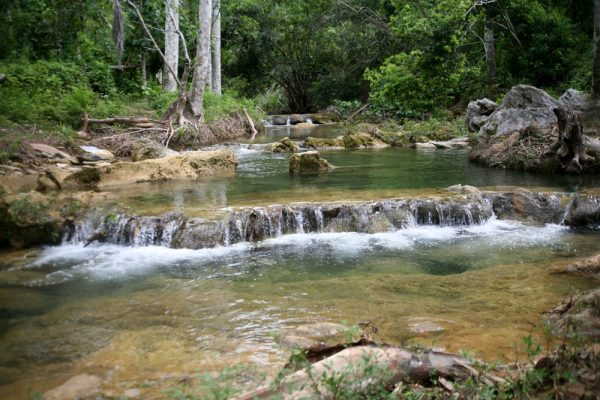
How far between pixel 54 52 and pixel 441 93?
1421 cm

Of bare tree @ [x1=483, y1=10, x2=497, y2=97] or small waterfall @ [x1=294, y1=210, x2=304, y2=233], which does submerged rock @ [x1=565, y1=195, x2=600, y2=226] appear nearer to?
small waterfall @ [x1=294, y1=210, x2=304, y2=233]

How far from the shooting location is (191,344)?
13.2ft

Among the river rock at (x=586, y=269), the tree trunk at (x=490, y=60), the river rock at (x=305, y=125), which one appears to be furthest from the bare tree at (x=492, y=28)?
the river rock at (x=586, y=269)

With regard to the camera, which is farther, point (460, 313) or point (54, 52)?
point (54, 52)

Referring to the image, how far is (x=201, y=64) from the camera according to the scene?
16.4 meters

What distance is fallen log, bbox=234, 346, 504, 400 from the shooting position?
243cm

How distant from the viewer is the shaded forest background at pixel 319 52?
15273mm

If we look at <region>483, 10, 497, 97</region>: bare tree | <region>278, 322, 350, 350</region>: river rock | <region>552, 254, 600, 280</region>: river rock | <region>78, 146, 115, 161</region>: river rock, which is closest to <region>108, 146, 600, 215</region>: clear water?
<region>78, 146, 115, 161</region>: river rock

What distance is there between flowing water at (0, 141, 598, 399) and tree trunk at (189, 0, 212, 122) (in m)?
7.27

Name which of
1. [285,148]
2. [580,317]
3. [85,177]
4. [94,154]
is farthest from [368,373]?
[285,148]

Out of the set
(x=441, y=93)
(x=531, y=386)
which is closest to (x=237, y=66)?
(x=441, y=93)

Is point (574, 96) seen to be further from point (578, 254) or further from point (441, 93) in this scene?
point (578, 254)

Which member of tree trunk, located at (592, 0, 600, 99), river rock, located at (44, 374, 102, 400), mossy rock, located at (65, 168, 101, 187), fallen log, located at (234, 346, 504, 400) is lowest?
river rock, located at (44, 374, 102, 400)

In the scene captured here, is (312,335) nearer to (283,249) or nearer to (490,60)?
(283,249)
